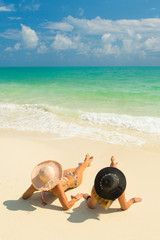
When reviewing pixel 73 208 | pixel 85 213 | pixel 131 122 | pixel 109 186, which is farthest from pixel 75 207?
pixel 131 122

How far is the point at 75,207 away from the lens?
3174 mm

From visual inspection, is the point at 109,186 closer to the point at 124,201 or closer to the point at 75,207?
the point at 124,201

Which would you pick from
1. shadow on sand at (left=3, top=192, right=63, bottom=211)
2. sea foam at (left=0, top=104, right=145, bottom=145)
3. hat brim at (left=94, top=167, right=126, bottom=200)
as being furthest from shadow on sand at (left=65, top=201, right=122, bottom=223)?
sea foam at (left=0, top=104, right=145, bottom=145)

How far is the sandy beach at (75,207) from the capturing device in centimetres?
259

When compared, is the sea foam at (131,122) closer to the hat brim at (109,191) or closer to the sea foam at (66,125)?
the sea foam at (66,125)

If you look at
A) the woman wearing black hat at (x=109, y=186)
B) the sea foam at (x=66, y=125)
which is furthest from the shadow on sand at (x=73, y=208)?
the sea foam at (x=66, y=125)

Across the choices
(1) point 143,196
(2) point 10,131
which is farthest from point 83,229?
(2) point 10,131

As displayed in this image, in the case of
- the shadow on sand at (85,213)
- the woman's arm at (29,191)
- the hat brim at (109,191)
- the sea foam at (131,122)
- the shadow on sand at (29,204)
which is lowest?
the shadow on sand at (85,213)

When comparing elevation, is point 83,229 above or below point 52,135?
below

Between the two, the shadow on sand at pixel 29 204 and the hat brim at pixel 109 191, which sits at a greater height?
the hat brim at pixel 109 191

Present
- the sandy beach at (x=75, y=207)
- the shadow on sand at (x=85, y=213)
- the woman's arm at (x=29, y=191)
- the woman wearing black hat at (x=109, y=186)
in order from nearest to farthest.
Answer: the sandy beach at (x=75, y=207) < the woman wearing black hat at (x=109, y=186) < the shadow on sand at (x=85, y=213) < the woman's arm at (x=29, y=191)

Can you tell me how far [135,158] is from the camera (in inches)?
193

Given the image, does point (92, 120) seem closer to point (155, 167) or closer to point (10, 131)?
point (10, 131)

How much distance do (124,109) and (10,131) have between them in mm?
6255
